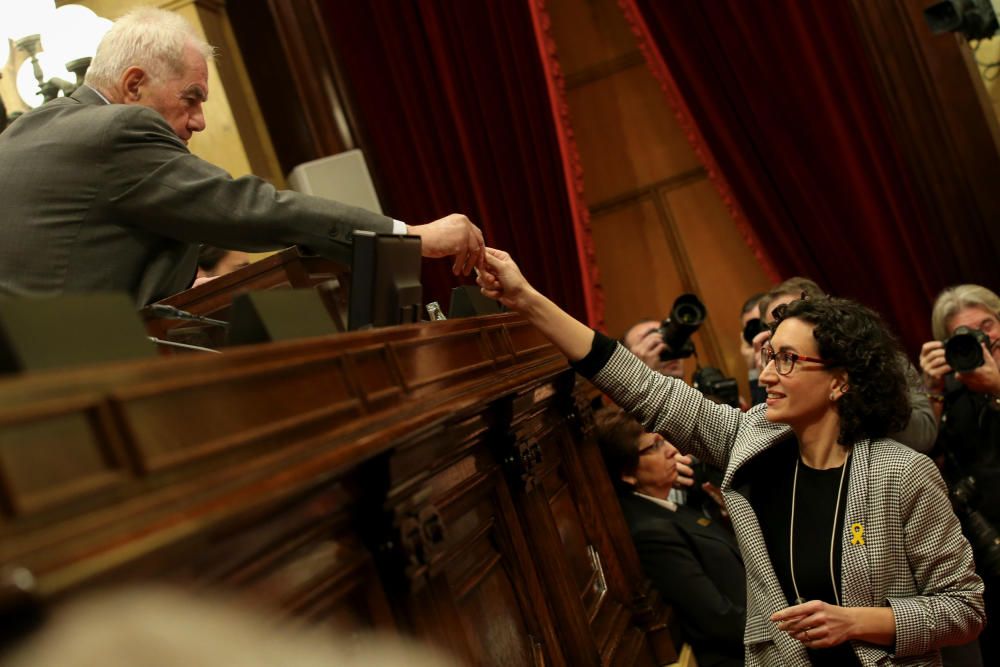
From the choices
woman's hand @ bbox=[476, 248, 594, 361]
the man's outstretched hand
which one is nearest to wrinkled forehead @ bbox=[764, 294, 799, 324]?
woman's hand @ bbox=[476, 248, 594, 361]

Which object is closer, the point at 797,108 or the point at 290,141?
the point at 797,108

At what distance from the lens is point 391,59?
509 centimetres

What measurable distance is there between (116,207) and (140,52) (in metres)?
0.44

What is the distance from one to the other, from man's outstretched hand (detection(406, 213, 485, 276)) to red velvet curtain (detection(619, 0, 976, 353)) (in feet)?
9.32

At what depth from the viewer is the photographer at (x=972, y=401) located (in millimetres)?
3074

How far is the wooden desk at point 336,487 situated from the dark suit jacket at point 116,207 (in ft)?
1.37

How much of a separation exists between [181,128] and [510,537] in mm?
1157

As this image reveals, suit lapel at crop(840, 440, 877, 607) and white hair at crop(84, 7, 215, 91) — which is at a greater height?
white hair at crop(84, 7, 215, 91)

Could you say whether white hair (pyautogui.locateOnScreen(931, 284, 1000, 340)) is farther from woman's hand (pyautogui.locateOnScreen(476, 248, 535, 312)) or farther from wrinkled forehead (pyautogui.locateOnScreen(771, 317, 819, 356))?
woman's hand (pyautogui.locateOnScreen(476, 248, 535, 312))

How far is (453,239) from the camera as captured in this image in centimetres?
220

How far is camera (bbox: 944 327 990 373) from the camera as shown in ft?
10.0

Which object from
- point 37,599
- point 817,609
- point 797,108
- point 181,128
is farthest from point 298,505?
point 797,108

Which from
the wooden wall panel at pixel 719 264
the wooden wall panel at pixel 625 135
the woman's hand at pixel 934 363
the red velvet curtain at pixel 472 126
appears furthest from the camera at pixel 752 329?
the wooden wall panel at pixel 625 135

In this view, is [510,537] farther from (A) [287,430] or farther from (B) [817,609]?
(A) [287,430]
